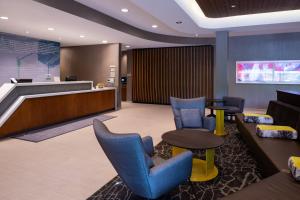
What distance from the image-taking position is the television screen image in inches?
328

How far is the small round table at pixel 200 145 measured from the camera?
285 centimetres

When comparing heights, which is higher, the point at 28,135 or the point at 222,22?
the point at 222,22

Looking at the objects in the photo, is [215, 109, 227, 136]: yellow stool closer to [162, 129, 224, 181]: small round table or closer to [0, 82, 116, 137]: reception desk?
[162, 129, 224, 181]: small round table

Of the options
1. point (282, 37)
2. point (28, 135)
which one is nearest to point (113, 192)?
point (28, 135)

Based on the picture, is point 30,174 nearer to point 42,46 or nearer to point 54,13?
point 54,13

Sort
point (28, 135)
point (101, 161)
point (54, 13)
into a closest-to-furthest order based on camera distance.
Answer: point (101, 161) < point (54, 13) < point (28, 135)

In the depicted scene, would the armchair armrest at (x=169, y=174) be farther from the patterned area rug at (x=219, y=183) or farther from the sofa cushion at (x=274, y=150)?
the sofa cushion at (x=274, y=150)

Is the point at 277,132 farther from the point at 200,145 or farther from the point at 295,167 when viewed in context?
the point at 295,167

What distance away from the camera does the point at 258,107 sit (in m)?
9.03

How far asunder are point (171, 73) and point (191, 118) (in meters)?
6.39

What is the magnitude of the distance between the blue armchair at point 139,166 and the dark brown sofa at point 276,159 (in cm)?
62

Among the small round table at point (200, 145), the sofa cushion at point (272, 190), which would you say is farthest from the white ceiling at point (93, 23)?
the sofa cushion at point (272, 190)

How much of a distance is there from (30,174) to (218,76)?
19.1ft

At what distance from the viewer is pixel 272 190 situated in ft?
5.57
